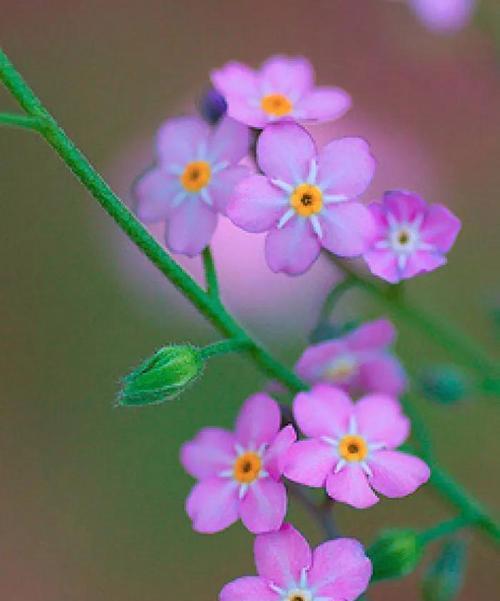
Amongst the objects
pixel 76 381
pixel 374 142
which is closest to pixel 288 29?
pixel 374 142

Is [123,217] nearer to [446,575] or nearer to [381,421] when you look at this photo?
[381,421]

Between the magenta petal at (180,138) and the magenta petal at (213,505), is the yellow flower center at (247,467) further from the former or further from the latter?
the magenta petal at (180,138)

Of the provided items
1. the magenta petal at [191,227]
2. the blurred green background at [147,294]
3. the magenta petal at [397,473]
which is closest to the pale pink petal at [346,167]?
the magenta petal at [191,227]

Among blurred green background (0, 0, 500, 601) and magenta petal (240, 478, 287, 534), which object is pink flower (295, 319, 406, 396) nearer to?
magenta petal (240, 478, 287, 534)

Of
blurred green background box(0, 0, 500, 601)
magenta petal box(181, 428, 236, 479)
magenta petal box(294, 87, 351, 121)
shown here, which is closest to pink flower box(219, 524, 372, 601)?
magenta petal box(181, 428, 236, 479)

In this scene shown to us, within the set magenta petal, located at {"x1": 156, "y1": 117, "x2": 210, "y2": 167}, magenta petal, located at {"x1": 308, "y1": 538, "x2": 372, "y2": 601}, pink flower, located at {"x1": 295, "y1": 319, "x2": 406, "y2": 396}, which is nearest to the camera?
magenta petal, located at {"x1": 308, "y1": 538, "x2": 372, "y2": 601}
